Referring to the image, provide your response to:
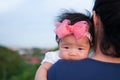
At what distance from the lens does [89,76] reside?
183 cm

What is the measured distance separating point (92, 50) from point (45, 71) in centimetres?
19

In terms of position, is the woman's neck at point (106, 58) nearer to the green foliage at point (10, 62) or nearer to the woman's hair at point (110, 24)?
the woman's hair at point (110, 24)

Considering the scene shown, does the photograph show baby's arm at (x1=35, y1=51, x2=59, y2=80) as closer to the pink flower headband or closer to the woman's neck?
the pink flower headband

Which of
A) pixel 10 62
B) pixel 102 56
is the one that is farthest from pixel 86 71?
pixel 10 62

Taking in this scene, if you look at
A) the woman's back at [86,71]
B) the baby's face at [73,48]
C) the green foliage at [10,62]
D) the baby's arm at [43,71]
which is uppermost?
the baby's face at [73,48]

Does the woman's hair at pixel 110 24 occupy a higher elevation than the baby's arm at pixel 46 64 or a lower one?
higher

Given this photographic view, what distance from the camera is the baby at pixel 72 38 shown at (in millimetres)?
1947

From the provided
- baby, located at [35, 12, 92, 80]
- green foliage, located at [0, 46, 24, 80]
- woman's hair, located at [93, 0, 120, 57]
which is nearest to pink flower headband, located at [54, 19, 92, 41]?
baby, located at [35, 12, 92, 80]

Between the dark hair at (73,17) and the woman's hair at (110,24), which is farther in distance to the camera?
the dark hair at (73,17)

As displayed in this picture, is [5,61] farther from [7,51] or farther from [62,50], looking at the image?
[62,50]

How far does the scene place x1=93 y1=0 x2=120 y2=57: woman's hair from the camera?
1.80 m

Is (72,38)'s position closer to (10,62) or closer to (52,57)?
(52,57)

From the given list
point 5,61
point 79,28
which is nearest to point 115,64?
point 79,28

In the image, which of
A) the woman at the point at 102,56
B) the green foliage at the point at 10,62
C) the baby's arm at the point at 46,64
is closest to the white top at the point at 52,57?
the baby's arm at the point at 46,64
